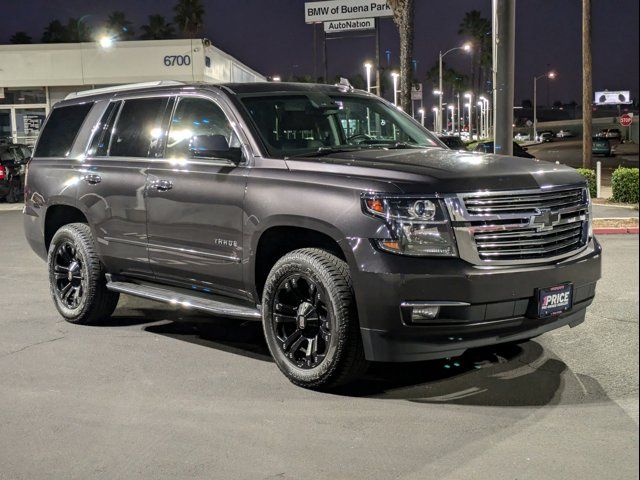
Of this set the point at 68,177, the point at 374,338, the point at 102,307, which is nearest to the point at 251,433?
the point at 374,338

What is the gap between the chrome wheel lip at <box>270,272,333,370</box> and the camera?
18.2 ft

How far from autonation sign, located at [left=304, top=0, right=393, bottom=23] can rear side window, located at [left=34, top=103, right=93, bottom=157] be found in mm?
58185

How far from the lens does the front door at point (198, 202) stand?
20.0 feet

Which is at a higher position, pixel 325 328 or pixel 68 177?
pixel 68 177

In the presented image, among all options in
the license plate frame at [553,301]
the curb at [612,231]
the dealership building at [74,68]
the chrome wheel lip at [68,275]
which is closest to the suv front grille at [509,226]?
the license plate frame at [553,301]

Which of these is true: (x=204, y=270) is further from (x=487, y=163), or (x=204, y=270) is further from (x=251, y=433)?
(x=487, y=163)

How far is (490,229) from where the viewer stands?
5.01 m

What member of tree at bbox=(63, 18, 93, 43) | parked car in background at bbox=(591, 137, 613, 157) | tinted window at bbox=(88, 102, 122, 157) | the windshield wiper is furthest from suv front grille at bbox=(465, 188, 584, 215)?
tree at bbox=(63, 18, 93, 43)

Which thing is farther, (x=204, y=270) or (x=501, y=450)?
(x=204, y=270)

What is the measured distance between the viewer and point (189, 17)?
2574 inches

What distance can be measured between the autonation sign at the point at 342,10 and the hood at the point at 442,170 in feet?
198

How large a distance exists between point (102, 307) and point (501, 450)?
4.37 meters

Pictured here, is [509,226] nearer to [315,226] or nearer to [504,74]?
[315,226]

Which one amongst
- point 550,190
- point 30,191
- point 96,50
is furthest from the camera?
point 96,50
